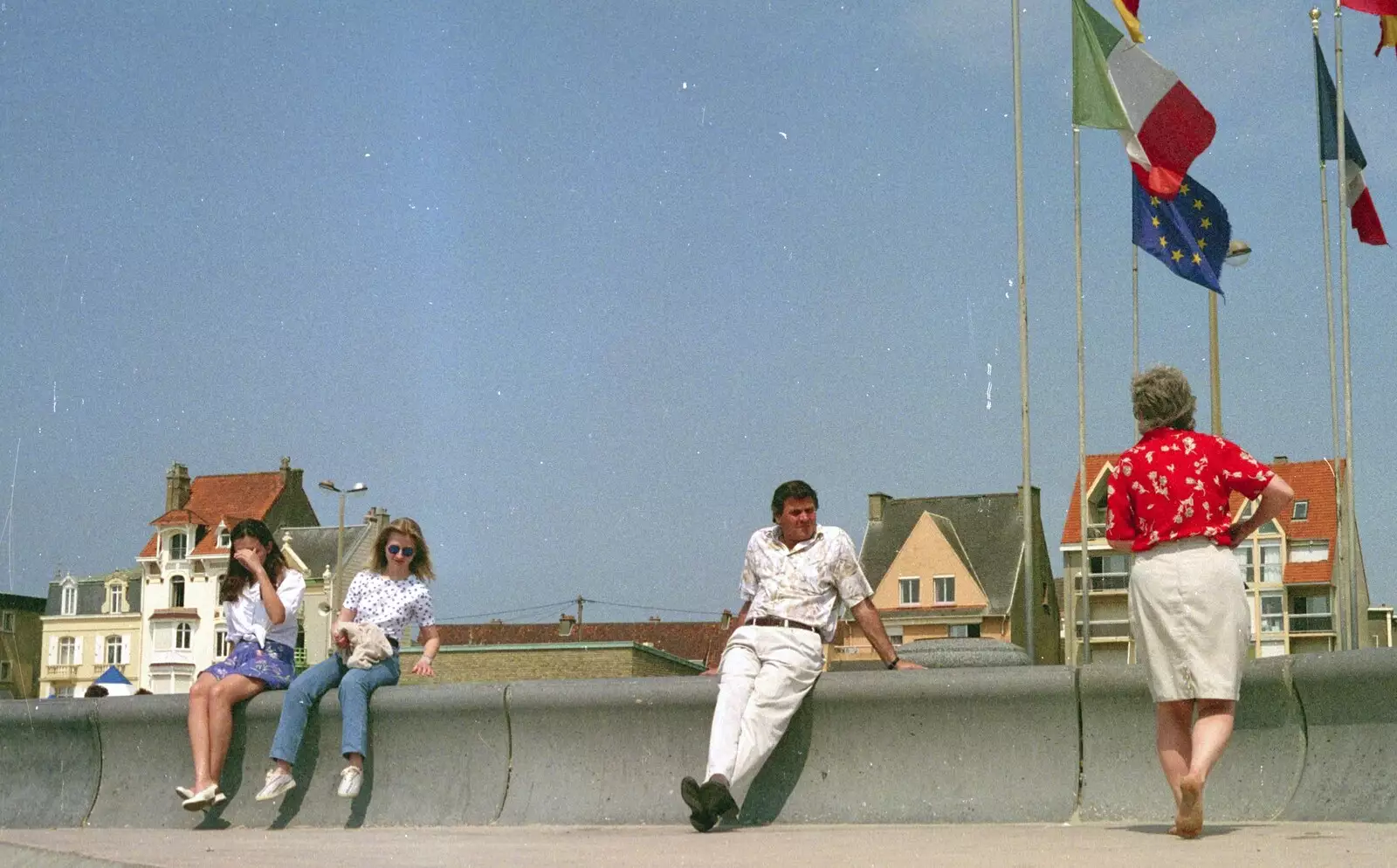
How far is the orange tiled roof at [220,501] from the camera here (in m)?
102

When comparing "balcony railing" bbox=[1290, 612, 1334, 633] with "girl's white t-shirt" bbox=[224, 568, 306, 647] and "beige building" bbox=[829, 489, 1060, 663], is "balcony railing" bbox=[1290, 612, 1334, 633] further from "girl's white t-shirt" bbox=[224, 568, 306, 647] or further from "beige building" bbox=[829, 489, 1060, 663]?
"girl's white t-shirt" bbox=[224, 568, 306, 647]

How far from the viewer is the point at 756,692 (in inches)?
337

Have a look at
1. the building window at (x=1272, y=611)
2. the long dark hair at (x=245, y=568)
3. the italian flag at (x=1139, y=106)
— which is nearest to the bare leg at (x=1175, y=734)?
the long dark hair at (x=245, y=568)

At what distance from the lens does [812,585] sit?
8867 millimetres

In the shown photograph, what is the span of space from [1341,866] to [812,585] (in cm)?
328

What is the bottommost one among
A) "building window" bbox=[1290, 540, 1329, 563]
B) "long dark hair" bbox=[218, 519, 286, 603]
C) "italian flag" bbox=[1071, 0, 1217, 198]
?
"long dark hair" bbox=[218, 519, 286, 603]

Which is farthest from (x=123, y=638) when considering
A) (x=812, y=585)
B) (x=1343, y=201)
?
(x=812, y=585)

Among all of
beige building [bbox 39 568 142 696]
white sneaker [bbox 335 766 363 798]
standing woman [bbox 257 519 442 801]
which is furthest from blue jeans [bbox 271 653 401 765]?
beige building [bbox 39 568 142 696]

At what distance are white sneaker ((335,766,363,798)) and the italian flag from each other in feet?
A: 33.5

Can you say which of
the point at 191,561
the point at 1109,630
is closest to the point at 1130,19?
the point at 1109,630

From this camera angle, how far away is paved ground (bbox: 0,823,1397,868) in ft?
21.8

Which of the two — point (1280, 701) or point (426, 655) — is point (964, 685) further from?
point (426, 655)

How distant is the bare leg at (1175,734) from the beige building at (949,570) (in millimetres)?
72119

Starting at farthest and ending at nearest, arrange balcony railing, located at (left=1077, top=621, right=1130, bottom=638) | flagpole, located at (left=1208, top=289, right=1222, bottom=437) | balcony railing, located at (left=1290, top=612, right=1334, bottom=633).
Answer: balcony railing, located at (left=1290, top=612, right=1334, bottom=633), balcony railing, located at (left=1077, top=621, right=1130, bottom=638), flagpole, located at (left=1208, top=289, right=1222, bottom=437)
